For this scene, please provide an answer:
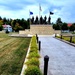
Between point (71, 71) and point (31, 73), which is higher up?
point (31, 73)

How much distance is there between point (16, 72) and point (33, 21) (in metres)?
53.6

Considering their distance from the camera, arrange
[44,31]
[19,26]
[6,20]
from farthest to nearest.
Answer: [6,20] → [19,26] → [44,31]

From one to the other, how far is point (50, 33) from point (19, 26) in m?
32.7

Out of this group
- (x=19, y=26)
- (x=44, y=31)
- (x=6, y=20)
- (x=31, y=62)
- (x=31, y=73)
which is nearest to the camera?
(x=31, y=73)

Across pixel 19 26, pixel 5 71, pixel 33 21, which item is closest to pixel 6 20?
pixel 19 26

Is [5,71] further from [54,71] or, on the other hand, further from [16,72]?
[54,71]

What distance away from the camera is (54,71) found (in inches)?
312

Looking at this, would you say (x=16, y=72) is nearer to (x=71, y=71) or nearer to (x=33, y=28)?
(x=71, y=71)

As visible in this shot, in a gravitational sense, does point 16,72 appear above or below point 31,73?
below

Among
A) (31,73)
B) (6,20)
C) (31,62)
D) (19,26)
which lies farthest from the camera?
(6,20)

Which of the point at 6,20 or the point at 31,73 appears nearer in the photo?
the point at 31,73

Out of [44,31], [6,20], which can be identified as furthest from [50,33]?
[6,20]

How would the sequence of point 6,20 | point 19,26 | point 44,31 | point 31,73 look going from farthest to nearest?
point 6,20 < point 19,26 < point 44,31 < point 31,73

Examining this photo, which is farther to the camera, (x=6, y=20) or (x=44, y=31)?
(x=6, y=20)
